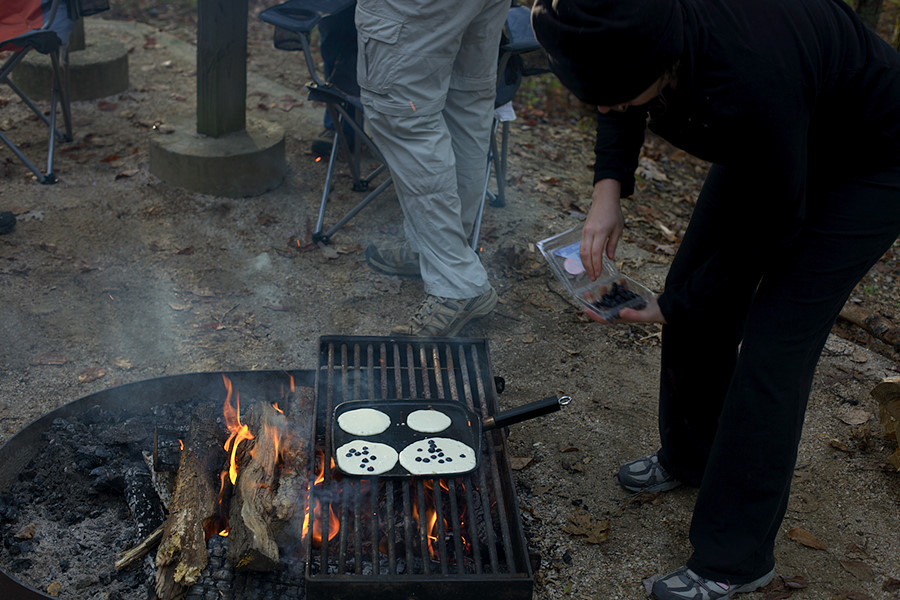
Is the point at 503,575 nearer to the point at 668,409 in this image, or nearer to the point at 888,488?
the point at 668,409

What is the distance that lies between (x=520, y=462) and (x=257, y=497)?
46.0 inches

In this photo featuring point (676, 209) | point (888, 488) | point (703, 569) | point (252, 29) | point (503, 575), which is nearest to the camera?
point (503, 575)

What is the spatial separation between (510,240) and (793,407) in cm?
281

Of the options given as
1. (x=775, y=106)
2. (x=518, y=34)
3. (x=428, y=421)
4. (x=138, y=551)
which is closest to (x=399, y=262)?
(x=518, y=34)

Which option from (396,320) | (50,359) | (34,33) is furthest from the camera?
(34,33)

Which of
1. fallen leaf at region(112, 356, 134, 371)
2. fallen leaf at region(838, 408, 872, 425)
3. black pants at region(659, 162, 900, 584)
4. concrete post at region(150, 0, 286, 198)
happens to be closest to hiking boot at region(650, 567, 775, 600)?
black pants at region(659, 162, 900, 584)

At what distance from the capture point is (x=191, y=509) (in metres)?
2.33

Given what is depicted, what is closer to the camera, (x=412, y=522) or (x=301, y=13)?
(x=412, y=522)

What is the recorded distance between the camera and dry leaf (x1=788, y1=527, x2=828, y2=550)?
2.78 metres

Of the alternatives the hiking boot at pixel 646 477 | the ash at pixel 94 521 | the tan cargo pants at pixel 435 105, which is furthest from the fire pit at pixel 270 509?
the tan cargo pants at pixel 435 105

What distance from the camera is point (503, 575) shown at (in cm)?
214

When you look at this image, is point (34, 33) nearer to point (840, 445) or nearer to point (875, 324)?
point (840, 445)

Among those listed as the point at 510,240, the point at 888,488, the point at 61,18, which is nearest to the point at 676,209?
the point at 510,240

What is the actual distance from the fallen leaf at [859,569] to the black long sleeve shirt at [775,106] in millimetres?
1363
